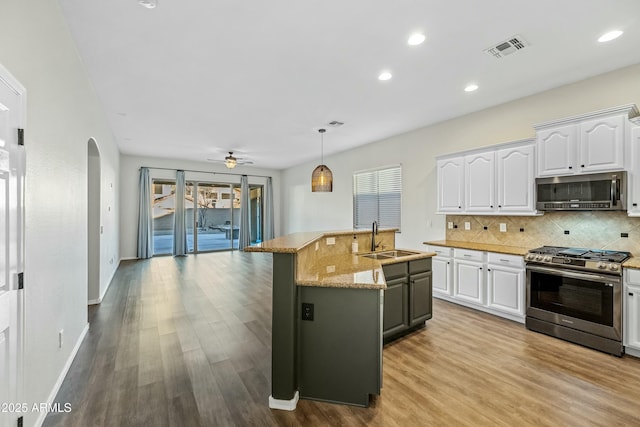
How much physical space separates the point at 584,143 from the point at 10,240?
16.3ft

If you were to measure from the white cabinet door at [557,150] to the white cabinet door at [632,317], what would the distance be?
1364 mm

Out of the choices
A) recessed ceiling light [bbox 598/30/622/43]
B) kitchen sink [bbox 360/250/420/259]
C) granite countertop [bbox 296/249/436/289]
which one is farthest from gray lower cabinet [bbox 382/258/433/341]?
recessed ceiling light [bbox 598/30/622/43]

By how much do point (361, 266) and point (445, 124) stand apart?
3462mm

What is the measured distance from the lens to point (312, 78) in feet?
11.1

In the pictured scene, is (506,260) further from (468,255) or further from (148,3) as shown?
(148,3)

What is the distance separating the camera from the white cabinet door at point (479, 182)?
405 centimetres

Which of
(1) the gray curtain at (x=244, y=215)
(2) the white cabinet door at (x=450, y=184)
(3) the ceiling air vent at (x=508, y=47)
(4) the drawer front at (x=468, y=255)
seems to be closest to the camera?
(3) the ceiling air vent at (x=508, y=47)

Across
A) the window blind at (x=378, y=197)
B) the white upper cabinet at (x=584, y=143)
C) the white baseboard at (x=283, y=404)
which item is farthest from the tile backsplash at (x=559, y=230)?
the white baseboard at (x=283, y=404)

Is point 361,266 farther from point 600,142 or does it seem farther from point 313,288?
point 600,142

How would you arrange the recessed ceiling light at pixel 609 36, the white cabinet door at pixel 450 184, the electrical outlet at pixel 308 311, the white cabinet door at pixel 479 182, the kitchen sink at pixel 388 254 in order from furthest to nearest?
the white cabinet door at pixel 450 184, the white cabinet door at pixel 479 182, the kitchen sink at pixel 388 254, the recessed ceiling light at pixel 609 36, the electrical outlet at pixel 308 311

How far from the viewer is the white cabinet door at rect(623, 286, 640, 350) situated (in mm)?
2705

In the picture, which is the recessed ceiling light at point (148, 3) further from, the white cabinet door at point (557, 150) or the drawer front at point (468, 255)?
the drawer front at point (468, 255)

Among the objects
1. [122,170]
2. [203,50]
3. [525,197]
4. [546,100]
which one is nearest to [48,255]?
[203,50]

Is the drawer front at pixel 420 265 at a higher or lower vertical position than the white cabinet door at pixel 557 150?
lower
